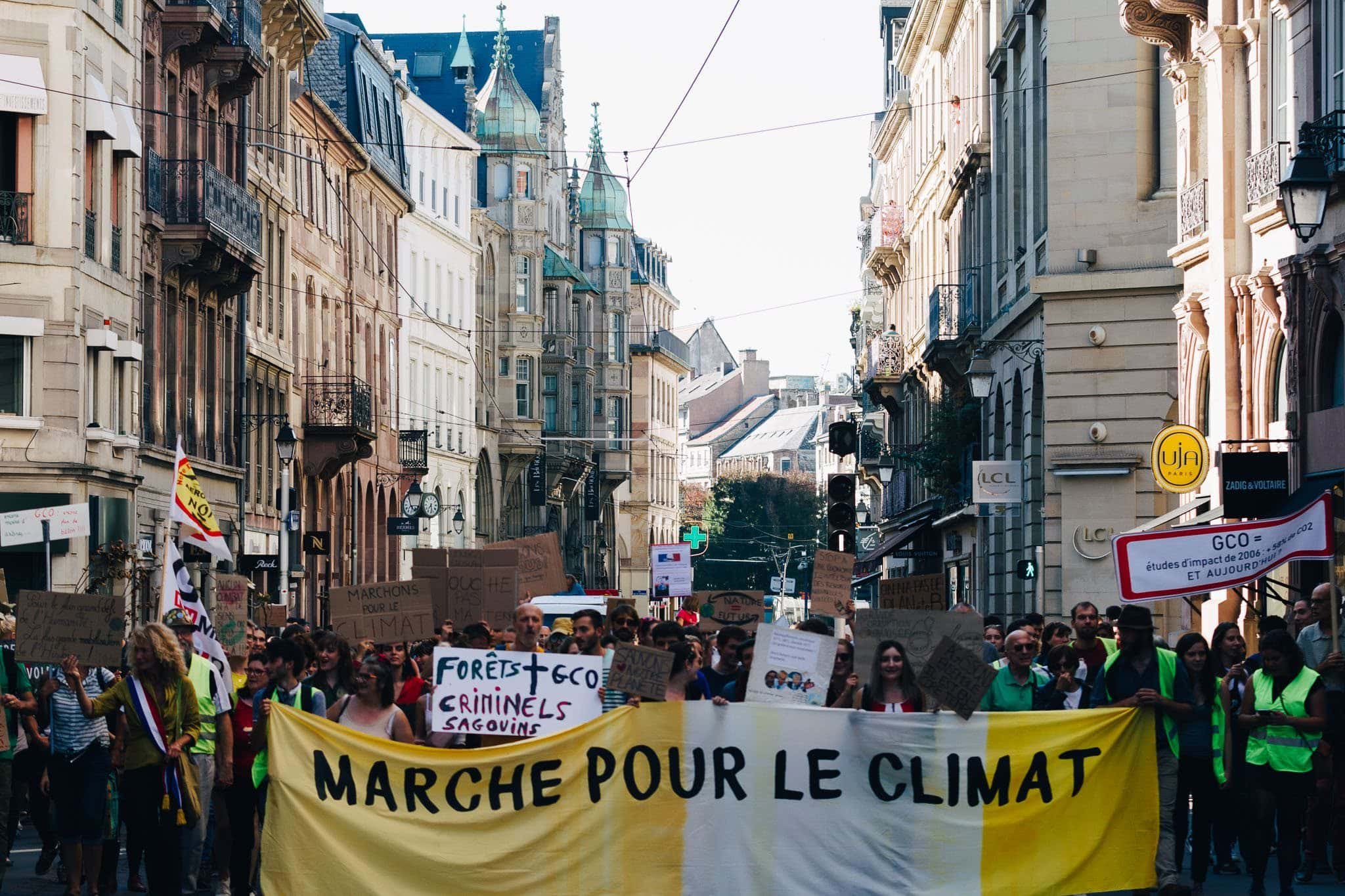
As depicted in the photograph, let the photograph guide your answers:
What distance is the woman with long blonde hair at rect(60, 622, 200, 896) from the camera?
43.9ft

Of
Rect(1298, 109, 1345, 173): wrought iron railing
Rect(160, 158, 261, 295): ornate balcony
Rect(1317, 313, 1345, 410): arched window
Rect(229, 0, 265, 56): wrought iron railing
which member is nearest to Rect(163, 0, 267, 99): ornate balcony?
Rect(229, 0, 265, 56): wrought iron railing

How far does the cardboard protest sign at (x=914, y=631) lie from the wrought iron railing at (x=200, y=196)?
26.4 metres

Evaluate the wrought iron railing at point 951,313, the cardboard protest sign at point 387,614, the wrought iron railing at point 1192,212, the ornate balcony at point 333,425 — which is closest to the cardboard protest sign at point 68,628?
the cardboard protest sign at point 387,614

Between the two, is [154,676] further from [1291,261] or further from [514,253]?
[514,253]

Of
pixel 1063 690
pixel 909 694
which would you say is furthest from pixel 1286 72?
pixel 909 694

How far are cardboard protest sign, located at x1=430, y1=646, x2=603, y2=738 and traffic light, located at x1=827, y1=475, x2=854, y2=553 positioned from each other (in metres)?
12.0

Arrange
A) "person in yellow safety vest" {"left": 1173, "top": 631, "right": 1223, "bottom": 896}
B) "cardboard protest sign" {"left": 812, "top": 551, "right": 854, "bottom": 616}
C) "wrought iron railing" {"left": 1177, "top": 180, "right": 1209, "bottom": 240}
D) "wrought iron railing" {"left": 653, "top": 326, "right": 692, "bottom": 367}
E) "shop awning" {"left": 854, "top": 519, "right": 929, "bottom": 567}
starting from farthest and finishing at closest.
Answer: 1. "wrought iron railing" {"left": 653, "top": 326, "right": 692, "bottom": 367}
2. "shop awning" {"left": 854, "top": 519, "right": 929, "bottom": 567}
3. "wrought iron railing" {"left": 1177, "top": 180, "right": 1209, "bottom": 240}
4. "cardboard protest sign" {"left": 812, "top": 551, "right": 854, "bottom": 616}
5. "person in yellow safety vest" {"left": 1173, "top": 631, "right": 1223, "bottom": 896}

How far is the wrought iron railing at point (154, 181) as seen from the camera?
3781 centimetres

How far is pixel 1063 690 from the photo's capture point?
15062 millimetres

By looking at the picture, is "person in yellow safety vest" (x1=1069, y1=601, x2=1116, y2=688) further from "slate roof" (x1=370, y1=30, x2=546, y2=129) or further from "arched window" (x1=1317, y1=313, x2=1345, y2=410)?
"slate roof" (x1=370, y1=30, x2=546, y2=129)

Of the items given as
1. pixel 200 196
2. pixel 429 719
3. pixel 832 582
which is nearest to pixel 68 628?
pixel 429 719

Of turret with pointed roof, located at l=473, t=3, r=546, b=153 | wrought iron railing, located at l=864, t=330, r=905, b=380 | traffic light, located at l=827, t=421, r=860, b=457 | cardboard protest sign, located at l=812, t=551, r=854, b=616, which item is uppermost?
turret with pointed roof, located at l=473, t=3, r=546, b=153

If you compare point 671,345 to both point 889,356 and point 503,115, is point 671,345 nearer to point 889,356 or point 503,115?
point 503,115

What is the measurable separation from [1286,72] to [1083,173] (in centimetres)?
905
